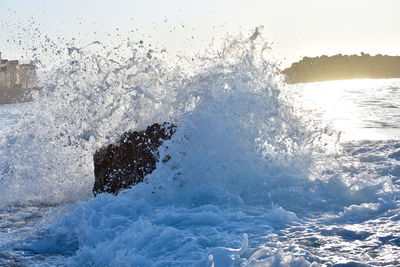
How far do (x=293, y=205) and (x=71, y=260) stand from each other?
231cm

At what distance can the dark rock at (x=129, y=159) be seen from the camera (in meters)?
6.20

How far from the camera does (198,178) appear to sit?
5887 millimetres

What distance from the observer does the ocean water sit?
3.93 metres

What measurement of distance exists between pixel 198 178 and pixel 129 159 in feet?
3.42

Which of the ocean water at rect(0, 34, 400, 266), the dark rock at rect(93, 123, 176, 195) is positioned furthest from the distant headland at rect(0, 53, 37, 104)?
the dark rock at rect(93, 123, 176, 195)

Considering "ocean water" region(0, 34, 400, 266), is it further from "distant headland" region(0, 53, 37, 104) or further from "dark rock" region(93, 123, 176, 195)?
"distant headland" region(0, 53, 37, 104)

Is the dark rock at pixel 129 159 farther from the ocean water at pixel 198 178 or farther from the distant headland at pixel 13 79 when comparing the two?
the distant headland at pixel 13 79

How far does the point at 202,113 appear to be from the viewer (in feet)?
20.8

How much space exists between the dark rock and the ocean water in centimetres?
24

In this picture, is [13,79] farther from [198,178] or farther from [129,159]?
[198,178]

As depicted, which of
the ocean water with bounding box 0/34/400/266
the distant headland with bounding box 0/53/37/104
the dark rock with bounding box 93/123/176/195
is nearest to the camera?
the ocean water with bounding box 0/34/400/266

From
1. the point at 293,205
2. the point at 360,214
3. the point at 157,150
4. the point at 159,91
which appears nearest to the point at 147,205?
the point at 157,150

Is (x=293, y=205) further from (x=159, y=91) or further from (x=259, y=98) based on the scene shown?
(x=159, y=91)

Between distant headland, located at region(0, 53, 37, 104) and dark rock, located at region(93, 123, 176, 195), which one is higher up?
distant headland, located at region(0, 53, 37, 104)
